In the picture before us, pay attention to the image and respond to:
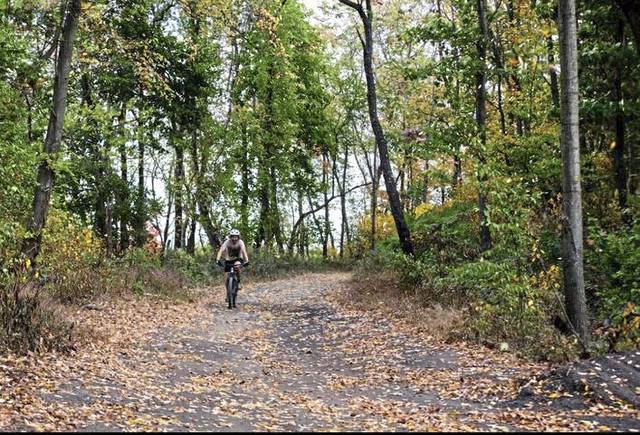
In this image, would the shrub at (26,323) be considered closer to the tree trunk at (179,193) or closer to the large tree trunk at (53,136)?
the large tree trunk at (53,136)

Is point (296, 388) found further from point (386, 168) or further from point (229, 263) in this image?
point (386, 168)

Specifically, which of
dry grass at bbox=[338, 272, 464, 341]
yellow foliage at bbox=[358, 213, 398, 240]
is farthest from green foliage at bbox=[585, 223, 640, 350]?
yellow foliage at bbox=[358, 213, 398, 240]

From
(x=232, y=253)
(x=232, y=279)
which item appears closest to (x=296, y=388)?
(x=232, y=279)

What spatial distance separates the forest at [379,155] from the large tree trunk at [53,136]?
0.14ft

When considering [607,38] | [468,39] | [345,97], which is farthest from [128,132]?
[345,97]

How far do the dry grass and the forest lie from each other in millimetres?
113

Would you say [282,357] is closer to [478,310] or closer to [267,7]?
[478,310]

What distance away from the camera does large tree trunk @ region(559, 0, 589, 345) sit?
26.1 feet

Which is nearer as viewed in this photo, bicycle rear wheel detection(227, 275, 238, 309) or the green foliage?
the green foliage

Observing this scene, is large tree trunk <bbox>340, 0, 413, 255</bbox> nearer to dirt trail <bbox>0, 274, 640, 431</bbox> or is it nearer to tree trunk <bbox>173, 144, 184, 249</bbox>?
dirt trail <bbox>0, 274, 640, 431</bbox>

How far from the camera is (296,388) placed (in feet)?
Answer: 25.4

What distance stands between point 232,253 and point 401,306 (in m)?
4.82

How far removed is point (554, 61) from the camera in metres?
17.0

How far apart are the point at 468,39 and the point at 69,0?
9315 mm
